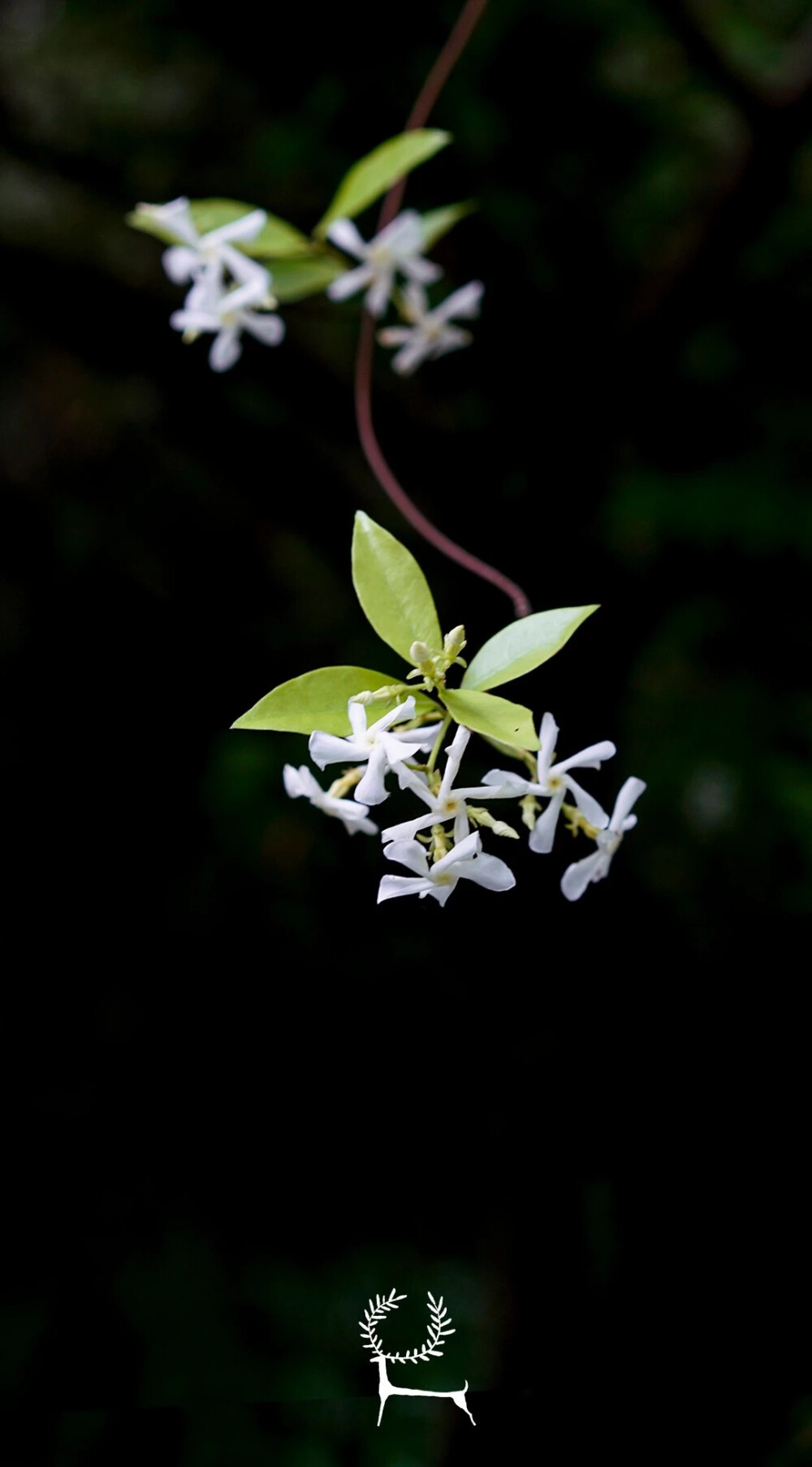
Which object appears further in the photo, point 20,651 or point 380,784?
point 20,651

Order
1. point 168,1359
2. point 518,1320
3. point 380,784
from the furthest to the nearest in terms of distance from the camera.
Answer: point 168,1359 < point 518,1320 < point 380,784

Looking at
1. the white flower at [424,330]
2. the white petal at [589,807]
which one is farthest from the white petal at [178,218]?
the white petal at [589,807]

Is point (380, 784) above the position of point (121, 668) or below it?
below

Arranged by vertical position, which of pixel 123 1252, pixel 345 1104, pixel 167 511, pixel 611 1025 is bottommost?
pixel 123 1252

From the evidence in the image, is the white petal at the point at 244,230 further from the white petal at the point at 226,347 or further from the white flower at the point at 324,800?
the white flower at the point at 324,800

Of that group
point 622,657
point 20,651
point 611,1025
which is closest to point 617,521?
point 622,657

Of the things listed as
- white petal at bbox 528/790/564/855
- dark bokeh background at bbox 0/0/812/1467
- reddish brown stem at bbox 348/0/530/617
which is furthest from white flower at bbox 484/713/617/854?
dark bokeh background at bbox 0/0/812/1467

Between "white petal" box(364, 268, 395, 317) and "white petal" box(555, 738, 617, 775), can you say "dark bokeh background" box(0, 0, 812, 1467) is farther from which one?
"white petal" box(555, 738, 617, 775)

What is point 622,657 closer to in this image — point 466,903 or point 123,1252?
point 466,903
